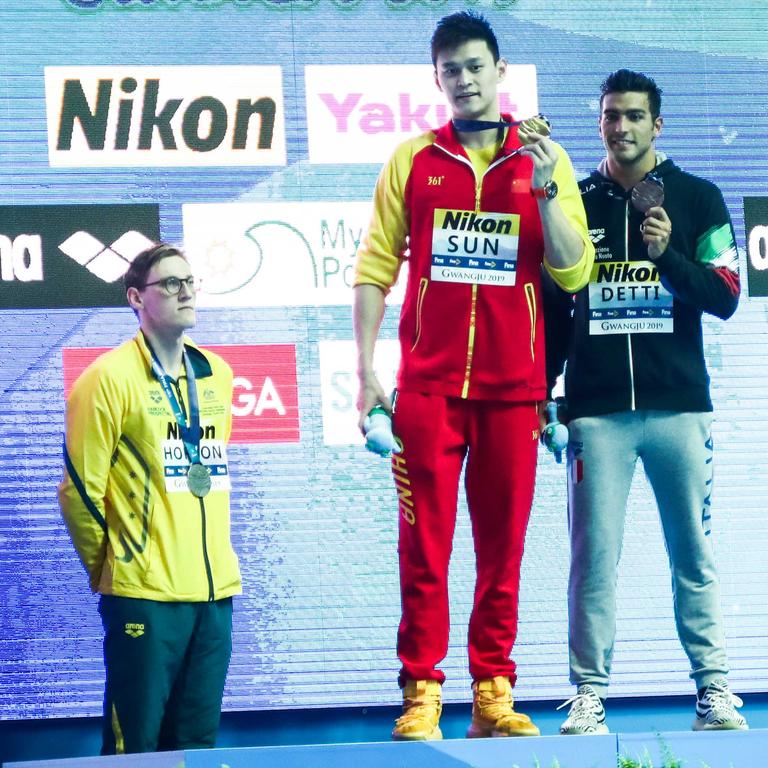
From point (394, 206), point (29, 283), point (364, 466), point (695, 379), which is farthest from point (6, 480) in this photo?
point (695, 379)

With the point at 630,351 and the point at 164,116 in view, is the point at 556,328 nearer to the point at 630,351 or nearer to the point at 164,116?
the point at 630,351

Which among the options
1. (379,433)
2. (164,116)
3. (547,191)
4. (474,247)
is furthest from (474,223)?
(164,116)

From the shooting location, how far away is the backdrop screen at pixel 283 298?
4.08 metres

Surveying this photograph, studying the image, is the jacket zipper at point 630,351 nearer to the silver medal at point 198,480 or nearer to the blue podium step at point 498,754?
the blue podium step at point 498,754

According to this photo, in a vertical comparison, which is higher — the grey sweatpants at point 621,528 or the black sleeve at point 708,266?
the black sleeve at point 708,266

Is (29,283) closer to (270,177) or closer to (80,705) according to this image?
(270,177)

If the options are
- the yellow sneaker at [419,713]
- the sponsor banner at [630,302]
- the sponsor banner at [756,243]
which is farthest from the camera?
the sponsor banner at [756,243]

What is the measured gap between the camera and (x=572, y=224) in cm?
295

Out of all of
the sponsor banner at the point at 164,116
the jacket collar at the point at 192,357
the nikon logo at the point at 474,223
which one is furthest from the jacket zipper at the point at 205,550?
the sponsor banner at the point at 164,116

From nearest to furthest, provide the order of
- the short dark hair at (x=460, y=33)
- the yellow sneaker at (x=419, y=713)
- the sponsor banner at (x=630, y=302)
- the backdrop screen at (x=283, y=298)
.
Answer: the yellow sneaker at (x=419, y=713), the short dark hair at (x=460, y=33), the sponsor banner at (x=630, y=302), the backdrop screen at (x=283, y=298)

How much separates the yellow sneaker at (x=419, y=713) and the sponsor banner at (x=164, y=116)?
1939 millimetres

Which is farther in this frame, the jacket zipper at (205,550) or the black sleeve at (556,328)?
the black sleeve at (556,328)

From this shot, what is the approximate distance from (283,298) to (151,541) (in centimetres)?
140

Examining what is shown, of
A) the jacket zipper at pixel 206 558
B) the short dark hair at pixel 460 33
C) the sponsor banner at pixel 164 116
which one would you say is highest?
the sponsor banner at pixel 164 116
